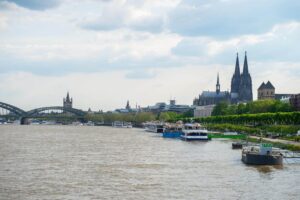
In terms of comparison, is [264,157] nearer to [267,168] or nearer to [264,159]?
[264,159]

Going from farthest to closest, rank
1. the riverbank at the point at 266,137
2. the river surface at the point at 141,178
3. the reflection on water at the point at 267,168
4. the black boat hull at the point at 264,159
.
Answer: the riverbank at the point at 266,137
the black boat hull at the point at 264,159
the reflection on water at the point at 267,168
the river surface at the point at 141,178

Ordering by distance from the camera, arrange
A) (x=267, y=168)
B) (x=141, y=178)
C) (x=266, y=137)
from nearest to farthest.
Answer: (x=141, y=178) → (x=267, y=168) → (x=266, y=137)

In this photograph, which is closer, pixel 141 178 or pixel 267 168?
pixel 141 178

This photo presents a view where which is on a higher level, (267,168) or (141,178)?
(267,168)

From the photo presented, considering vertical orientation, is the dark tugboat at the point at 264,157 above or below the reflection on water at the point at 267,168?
above

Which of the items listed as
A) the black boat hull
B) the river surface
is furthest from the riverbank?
the black boat hull

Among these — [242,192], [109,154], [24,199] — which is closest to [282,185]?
[242,192]

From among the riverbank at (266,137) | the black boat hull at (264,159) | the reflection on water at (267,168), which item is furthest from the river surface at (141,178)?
the riverbank at (266,137)

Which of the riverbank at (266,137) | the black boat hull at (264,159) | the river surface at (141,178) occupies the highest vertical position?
A: the riverbank at (266,137)

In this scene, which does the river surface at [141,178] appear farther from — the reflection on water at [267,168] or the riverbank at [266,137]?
the riverbank at [266,137]

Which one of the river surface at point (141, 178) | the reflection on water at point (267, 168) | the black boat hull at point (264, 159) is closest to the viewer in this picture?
the river surface at point (141, 178)

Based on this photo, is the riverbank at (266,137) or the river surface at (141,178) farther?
the riverbank at (266,137)

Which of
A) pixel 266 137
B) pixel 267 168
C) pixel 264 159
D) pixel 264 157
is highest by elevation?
pixel 266 137

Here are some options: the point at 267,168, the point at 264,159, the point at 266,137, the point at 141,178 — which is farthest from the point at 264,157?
the point at 266,137
